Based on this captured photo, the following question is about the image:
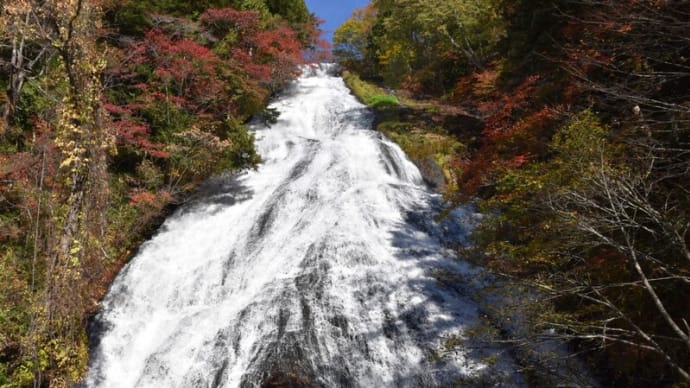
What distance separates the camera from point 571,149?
6.57 meters

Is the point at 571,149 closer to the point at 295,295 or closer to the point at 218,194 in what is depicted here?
the point at 295,295

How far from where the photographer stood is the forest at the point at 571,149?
205 inches

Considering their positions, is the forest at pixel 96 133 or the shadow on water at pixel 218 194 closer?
the forest at pixel 96 133

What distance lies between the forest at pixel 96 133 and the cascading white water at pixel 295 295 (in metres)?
1.13

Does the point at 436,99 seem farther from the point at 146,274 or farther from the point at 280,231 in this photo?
the point at 146,274

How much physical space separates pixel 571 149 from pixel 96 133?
8.40 meters

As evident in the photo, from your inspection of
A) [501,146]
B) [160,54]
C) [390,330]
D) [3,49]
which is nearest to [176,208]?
[160,54]

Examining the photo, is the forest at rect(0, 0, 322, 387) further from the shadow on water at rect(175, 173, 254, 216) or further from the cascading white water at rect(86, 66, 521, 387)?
the cascading white water at rect(86, 66, 521, 387)

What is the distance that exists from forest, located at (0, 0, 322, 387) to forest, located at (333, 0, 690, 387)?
699 cm

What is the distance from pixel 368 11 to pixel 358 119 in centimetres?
2186

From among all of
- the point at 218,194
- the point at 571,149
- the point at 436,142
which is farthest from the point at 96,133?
the point at 436,142

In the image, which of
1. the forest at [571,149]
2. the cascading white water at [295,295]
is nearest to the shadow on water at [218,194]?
the cascading white water at [295,295]

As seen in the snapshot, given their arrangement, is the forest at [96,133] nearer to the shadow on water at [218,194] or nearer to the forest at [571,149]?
→ the shadow on water at [218,194]

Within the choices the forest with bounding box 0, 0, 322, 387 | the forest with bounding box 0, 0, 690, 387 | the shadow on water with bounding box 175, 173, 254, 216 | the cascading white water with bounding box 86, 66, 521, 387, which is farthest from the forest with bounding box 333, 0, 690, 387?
the forest with bounding box 0, 0, 322, 387
